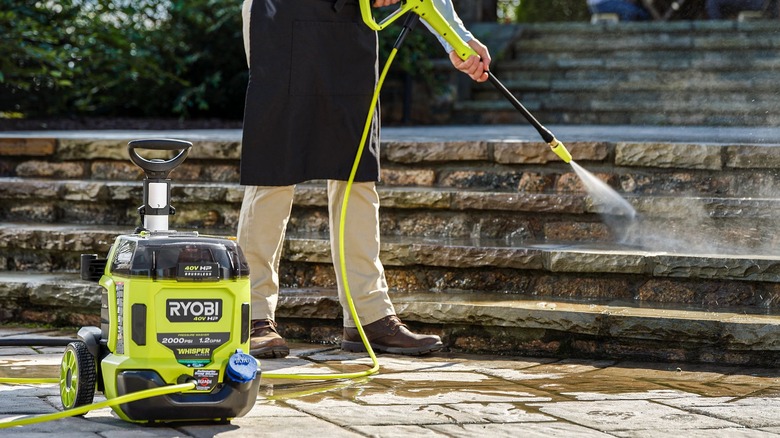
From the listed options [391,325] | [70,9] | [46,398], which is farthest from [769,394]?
[70,9]

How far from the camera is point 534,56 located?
32.5 feet

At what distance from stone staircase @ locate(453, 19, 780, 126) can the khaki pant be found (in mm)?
4526

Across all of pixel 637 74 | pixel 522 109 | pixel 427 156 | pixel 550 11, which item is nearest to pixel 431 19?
pixel 522 109

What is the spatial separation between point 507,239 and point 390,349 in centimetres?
106

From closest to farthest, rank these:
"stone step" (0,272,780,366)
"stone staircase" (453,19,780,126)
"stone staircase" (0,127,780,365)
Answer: "stone step" (0,272,780,366), "stone staircase" (0,127,780,365), "stone staircase" (453,19,780,126)

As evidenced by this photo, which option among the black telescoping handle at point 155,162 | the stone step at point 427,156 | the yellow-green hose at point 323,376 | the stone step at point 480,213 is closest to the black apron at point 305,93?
the yellow-green hose at point 323,376

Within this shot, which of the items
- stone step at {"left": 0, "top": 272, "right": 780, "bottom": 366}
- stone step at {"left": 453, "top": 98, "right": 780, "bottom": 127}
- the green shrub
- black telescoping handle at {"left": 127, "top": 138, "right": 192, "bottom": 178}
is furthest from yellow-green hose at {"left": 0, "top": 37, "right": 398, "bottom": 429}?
the green shrub

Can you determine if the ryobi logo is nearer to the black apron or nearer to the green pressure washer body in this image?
the green pressure washer body

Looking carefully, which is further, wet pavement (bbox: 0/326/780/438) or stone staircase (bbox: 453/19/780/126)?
stone staircase (bbox: 453/19/780/126)

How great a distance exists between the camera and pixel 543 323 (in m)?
4.10

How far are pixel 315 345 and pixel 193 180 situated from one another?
1.71 metres

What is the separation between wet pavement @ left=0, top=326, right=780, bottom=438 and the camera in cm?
288

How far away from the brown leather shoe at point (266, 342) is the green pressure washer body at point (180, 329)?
0.99 metres

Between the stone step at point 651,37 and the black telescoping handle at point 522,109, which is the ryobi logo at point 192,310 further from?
the stone step at point 651,37
